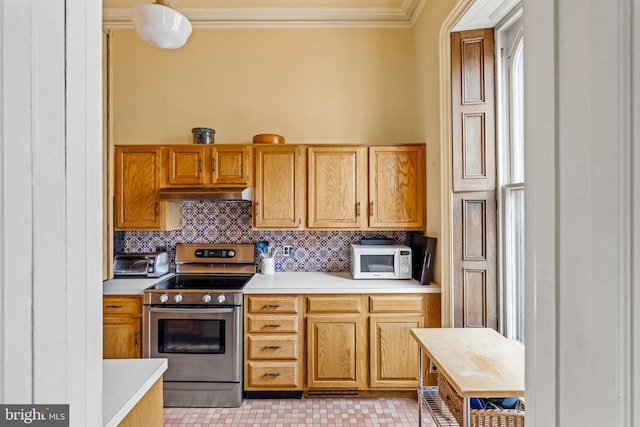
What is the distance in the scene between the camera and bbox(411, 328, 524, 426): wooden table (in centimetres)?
139

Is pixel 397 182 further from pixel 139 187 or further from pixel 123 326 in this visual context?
pixel 123 326

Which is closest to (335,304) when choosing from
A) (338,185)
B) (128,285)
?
(338,185)

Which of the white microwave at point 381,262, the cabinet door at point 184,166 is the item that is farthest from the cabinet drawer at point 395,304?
the cabinet door at point 184,166

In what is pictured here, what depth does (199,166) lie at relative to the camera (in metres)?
3.05

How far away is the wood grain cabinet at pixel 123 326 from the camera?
275cm

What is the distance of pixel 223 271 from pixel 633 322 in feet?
10.6

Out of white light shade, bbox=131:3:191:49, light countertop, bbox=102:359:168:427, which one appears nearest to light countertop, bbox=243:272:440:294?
light countertop, bbox=102:359:168:427

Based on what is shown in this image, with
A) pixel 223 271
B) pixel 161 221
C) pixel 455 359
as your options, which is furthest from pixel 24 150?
pixel 223 271

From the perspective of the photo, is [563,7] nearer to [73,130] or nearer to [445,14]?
[73,130]

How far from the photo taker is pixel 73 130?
556 mm

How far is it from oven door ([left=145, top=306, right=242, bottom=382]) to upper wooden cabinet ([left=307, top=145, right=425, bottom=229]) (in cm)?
125

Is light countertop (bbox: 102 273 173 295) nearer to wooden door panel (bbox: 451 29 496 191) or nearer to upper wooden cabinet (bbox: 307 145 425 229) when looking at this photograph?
upper wooden cabinet (bbox: 307 145 425 229)

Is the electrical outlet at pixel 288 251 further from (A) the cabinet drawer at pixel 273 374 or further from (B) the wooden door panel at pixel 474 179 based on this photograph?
(B) the wooden door panel at pixel 474 179

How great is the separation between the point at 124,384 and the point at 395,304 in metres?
A: 2.06
